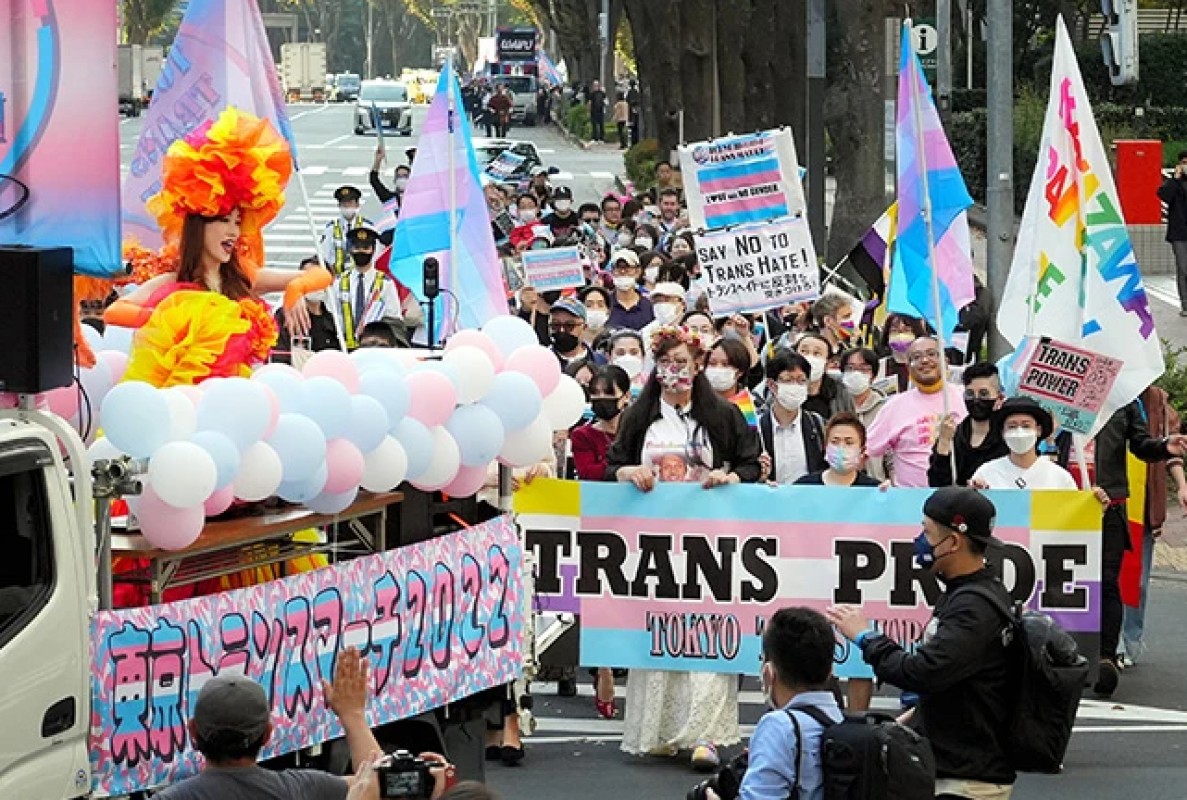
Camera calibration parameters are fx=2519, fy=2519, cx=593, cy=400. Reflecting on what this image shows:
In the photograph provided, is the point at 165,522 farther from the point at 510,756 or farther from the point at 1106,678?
the point at 1106,678

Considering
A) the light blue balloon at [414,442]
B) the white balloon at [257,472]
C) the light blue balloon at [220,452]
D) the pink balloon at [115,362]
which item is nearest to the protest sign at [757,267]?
the light blue balloon at [414,442]

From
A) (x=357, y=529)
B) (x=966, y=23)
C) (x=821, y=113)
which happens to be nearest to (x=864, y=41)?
(x=821, y=113)

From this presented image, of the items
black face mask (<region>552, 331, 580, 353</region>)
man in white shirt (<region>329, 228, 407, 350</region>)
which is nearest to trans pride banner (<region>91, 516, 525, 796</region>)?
black face mask (<region>552, 331, 580, 353</region>)

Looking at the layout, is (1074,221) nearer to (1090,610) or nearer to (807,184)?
(1090,610)

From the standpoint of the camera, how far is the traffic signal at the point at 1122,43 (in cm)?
2116

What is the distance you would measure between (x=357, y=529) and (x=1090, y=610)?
4.32m

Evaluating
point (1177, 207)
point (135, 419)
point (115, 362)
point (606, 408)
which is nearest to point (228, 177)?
point (115, 362)

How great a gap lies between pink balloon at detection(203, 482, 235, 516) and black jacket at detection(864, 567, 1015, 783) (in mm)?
2062

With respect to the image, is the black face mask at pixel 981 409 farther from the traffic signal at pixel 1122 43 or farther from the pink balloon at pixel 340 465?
the traffic signal at pixel 1122 43

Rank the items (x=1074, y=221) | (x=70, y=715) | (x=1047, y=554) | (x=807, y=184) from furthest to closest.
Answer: (x=807, y=184) < (x=1074, y=221) < (x=1047, y=554) < (x=70, y=715)

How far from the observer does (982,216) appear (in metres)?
41.9

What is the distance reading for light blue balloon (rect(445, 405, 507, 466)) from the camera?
9305 millimetres

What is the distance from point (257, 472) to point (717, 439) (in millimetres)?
A: 4041

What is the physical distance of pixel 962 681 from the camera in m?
7.58
